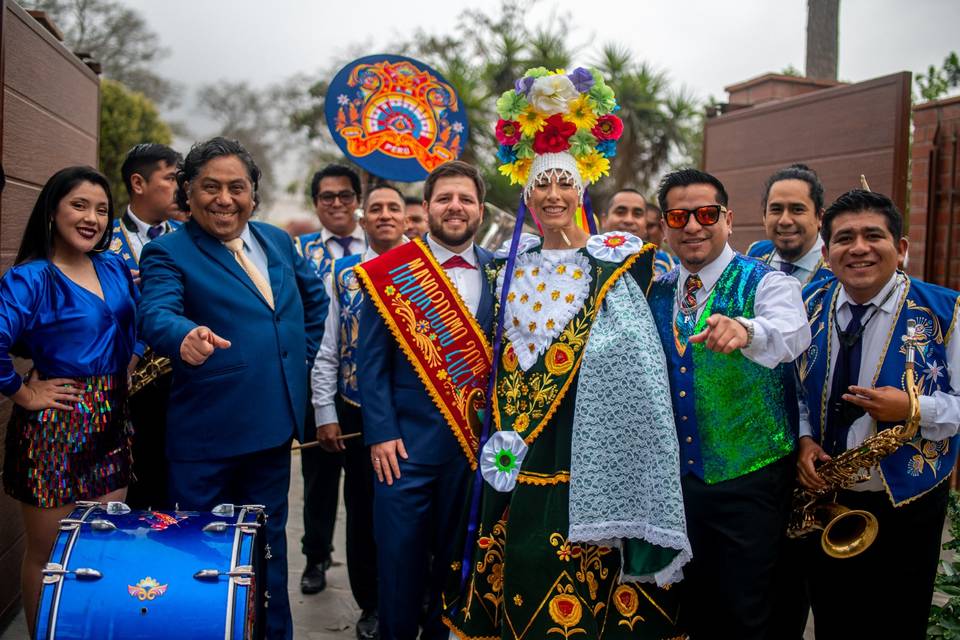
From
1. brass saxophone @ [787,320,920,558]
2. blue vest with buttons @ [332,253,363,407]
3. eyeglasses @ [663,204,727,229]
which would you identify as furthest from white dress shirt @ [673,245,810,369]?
A: blue vest with buttons @ [332,253,363,407]

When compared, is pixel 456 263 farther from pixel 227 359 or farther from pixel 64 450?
pixel 64 450

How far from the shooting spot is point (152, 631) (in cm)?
245

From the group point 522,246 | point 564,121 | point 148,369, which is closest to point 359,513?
point 148,369

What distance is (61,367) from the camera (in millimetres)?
3066

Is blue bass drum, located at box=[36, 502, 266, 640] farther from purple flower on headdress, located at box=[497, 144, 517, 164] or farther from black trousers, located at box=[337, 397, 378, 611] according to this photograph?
purple flower on headdress, located at box=[497, 144, 517, 164]

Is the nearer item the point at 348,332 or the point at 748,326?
the point at 748,326

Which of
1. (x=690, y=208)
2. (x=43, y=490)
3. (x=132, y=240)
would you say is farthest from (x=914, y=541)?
(x=132, y=240)

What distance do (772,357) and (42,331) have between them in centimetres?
256

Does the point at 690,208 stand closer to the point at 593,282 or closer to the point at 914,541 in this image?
the point at 593,282

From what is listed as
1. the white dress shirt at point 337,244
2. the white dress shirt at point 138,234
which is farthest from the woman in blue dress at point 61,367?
the white dress shirt at point 337,244

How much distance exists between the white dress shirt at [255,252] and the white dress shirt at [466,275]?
2.22 feet

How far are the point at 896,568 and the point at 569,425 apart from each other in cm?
122

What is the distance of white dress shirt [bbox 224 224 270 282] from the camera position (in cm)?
338

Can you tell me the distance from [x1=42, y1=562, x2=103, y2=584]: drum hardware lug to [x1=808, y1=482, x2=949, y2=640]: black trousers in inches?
97.8
